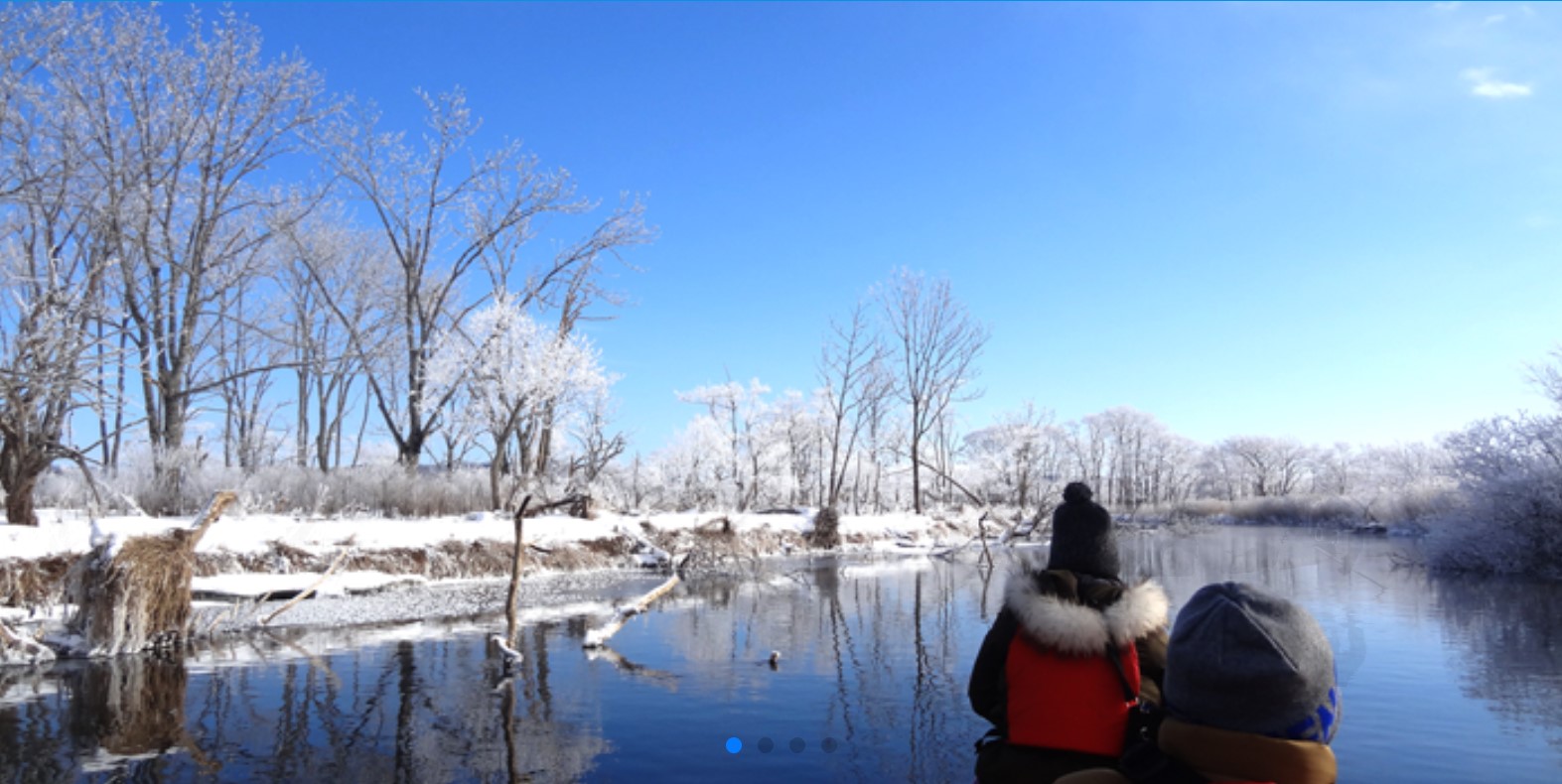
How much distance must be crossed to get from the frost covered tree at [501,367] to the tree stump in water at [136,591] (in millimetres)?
18512

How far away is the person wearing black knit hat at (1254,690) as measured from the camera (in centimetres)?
188

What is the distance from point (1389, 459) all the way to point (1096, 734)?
111 meters

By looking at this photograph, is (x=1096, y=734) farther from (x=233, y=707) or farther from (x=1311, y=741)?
(x=233, y=707)

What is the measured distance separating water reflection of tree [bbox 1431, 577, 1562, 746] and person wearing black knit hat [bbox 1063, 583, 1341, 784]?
753 cm

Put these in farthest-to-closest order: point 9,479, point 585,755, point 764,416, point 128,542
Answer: point 764,416 < point 9,479 < point 128,542 < point 585,755

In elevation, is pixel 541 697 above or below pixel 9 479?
below

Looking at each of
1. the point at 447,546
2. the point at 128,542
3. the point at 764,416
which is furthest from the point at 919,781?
the point at 764,416

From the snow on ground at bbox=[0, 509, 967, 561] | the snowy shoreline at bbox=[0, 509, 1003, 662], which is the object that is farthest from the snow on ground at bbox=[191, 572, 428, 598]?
the snow on ground at bbox=[0, 509, 967, 561]

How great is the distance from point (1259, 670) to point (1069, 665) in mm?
1372

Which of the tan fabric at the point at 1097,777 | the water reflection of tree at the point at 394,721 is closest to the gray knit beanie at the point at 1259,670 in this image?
the tan fabric at the point at 1097,777

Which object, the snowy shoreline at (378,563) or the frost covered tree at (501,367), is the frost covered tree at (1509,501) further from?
the frost covered tree at (501,367)

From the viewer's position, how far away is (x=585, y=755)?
6.82 m

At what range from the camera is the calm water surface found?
6578 mm

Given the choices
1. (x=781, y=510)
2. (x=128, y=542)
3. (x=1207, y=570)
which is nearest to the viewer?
(x=128, y=542)
